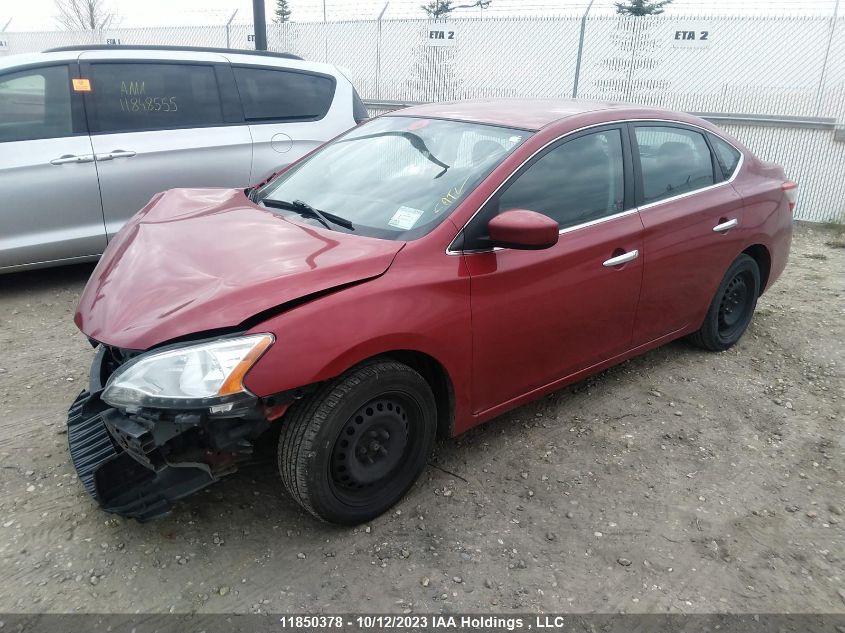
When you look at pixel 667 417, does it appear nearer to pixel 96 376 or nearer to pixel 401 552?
pixel 401 552

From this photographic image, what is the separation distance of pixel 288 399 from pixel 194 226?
1102 millimetres

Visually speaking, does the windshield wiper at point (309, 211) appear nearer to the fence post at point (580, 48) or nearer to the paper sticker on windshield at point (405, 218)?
the paper sticker on windshield at point (405, 218)

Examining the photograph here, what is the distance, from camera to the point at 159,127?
544 centimetres

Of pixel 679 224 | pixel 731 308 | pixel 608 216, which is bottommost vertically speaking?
pixel 731 308

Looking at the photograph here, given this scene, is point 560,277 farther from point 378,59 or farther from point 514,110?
point 378,59

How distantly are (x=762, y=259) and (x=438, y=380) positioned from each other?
287 cm

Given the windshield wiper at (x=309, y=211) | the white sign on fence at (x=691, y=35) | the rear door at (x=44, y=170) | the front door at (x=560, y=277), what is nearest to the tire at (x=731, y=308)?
the front door at (x=560, y=277)

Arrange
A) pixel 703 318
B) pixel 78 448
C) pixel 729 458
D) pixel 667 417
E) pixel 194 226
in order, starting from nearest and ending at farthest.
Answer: pixel 78 448
pixel 194 226
pixel 729 458
pixel 667 417
pixel 703 318

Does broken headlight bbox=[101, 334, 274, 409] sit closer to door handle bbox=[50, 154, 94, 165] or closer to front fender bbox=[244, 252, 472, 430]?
front fender bbox=[244, 252, 472, 430]

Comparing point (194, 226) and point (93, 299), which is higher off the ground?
point (194, 226)

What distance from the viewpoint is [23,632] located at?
88.1 inches

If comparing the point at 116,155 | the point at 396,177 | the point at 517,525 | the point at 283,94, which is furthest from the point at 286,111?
the point at 517,525

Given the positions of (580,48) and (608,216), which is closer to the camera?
(608,216)

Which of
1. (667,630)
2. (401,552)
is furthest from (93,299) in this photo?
(667,630)
